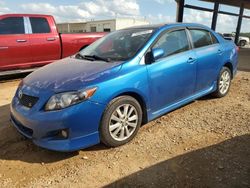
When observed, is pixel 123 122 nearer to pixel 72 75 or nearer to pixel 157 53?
pixel 72 75

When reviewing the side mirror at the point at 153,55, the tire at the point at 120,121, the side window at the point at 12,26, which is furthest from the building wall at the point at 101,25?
the tire at the point at 120,121

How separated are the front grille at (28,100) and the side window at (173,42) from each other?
1880mm

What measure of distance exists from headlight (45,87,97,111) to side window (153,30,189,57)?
1.44m

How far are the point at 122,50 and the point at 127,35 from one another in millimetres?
464

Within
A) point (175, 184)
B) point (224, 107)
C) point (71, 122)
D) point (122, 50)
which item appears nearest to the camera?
point (175, 184)

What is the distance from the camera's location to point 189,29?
14.9ft

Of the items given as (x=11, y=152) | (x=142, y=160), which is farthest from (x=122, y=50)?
(x=11, y=152)

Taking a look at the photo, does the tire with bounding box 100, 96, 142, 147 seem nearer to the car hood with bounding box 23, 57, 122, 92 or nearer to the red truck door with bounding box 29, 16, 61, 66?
the car hood with bounding box 23, 57, 122, 92

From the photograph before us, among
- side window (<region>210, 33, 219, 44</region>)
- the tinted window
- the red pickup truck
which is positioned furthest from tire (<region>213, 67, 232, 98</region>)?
the red pickup truck

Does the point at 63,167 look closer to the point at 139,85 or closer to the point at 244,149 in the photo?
the point at 139,85

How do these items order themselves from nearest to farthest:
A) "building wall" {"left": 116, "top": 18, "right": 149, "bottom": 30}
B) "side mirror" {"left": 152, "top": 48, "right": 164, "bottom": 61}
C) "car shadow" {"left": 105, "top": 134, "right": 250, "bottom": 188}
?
"car shadow" {"left": 105, "top": 134, "right": 250, "bottom": 188} < "side mirror" {"left": 152, "top": 48, "right": 164, "bottom": 61} < "building wall" {"left": 116, "top": 18, "right": 149, "bottom": 30}

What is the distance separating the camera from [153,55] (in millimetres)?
3629

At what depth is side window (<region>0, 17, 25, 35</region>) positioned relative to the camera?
6801 mm

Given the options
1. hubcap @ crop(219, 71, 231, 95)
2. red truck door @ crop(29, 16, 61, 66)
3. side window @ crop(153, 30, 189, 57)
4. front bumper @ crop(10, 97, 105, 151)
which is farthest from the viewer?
red truck door @ crop(29, 16, 61, 66)
